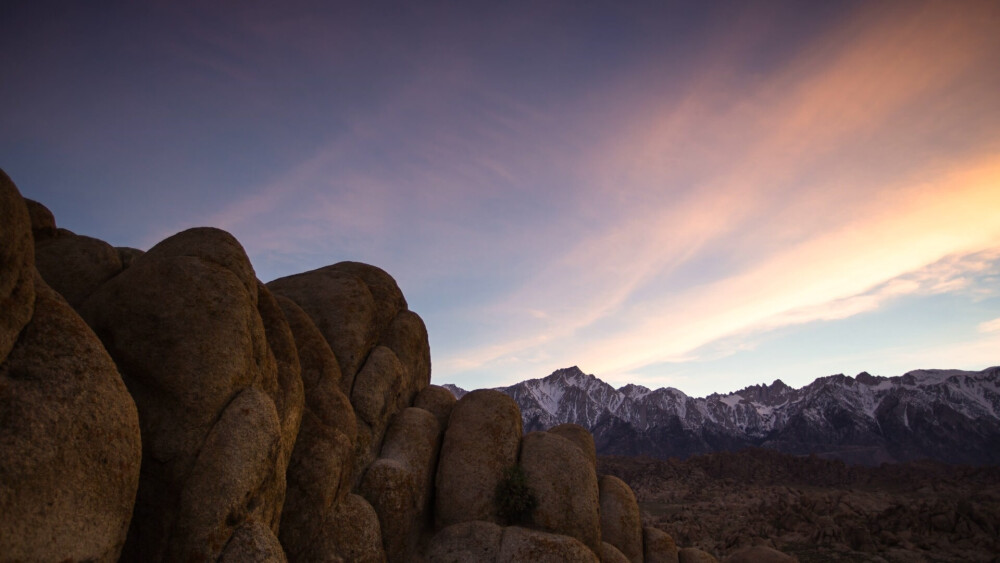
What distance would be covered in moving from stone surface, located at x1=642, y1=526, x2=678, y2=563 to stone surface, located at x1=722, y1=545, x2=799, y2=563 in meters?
12.3

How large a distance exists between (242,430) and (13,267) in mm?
8593

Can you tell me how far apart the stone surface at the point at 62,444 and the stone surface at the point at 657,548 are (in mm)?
35987

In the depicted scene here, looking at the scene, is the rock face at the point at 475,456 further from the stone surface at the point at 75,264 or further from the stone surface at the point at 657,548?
the stone surface at the point at 75,264

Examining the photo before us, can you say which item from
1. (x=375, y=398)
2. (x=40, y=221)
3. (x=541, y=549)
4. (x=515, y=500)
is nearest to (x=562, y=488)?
(x=515, y=500)

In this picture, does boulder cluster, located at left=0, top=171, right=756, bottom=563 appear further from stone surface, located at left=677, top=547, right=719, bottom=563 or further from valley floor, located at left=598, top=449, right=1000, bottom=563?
valley floor, located at left=598, top=449, right=1000, bottom=563

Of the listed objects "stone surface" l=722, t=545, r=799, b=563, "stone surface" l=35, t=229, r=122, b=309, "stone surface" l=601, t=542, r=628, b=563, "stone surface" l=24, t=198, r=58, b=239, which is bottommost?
"stone surface" l=722, t=545, r=799, b=563

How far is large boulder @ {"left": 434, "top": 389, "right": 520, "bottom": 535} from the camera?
3116cm

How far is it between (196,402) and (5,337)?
21.5ft

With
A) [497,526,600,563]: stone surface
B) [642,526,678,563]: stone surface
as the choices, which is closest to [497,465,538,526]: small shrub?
[497,526,600,563]: stone surface

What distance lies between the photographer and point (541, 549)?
2762 centimetres

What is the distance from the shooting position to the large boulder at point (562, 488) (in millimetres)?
31312

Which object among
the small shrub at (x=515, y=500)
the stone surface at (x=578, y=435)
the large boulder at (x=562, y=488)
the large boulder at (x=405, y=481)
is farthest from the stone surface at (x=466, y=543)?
the stone surface at (x=578, y=435)

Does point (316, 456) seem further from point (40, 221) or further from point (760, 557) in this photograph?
point (760, 557)

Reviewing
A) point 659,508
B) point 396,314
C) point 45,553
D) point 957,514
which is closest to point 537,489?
point 396,314
